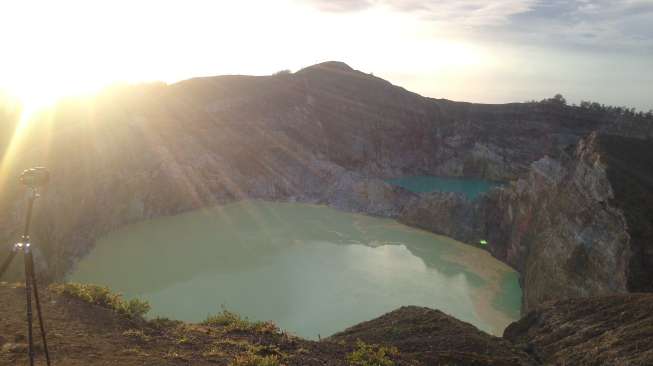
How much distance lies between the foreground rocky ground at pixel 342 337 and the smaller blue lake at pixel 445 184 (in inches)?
1803

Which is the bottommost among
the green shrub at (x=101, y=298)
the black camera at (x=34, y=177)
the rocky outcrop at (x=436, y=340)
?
the rocky outcrop at (x=436, y=340)

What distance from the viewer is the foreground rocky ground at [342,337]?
879 centimetres

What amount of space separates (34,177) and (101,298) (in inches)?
235

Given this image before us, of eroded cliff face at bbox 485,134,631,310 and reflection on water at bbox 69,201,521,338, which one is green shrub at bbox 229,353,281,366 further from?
eroded cliff face at bbox 485,134,631,310

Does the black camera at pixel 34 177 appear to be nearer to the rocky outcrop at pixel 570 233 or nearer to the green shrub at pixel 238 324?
the green shrub at pixel 238 324

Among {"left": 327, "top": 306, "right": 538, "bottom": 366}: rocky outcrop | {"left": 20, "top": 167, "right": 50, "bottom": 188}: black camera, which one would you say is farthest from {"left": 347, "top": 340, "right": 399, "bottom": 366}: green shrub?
{"left": 20, "top": 167, "right": 50, "bottom": 188}: black camera

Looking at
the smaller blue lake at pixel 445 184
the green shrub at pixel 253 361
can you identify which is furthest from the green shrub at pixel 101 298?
the smaller blue lake at pixel 445 184

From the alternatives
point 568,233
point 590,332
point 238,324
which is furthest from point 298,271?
point 590,332

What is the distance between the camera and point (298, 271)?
29297 mm

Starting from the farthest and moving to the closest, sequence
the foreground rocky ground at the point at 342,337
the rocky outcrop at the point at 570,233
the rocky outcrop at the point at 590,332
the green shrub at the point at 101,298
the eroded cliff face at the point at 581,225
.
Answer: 1. the rocky outcrop at the point at 570,233
2. the eroded cliff face at the point at 581,225
3. the rocky outcrop at the point at 590,332
4. the green shrub at the point at 101,298
5. the foreground rocky ground at the point at 342,337

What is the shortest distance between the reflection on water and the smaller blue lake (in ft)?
71.8

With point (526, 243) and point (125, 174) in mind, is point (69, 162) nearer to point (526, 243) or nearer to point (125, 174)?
point (125, 174)

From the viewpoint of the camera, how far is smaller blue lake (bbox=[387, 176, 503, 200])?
201ft

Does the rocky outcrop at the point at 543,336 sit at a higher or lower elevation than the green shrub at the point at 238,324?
lower
